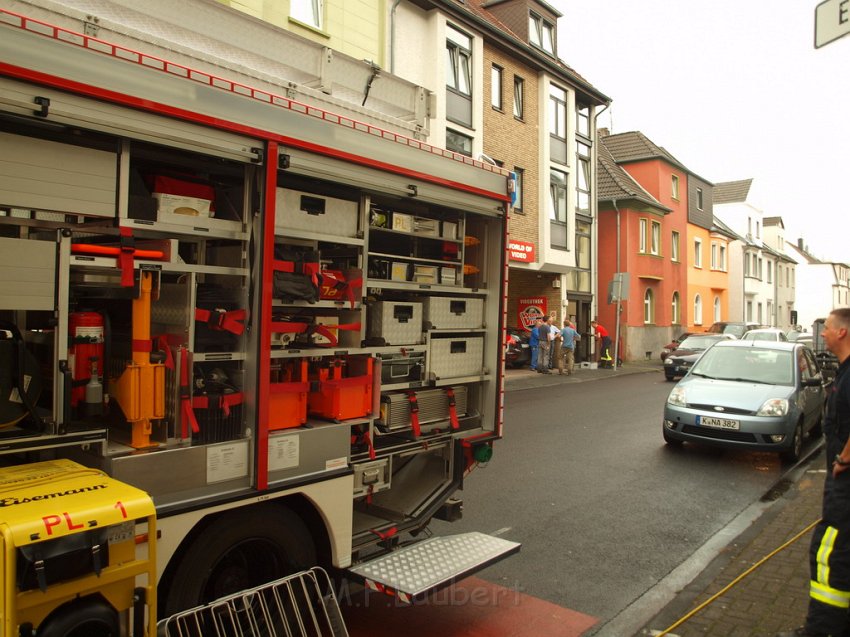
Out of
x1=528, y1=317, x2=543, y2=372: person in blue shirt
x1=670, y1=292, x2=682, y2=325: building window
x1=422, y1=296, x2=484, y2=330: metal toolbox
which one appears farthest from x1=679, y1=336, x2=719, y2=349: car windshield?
x1=422, y1=296, x2=484, y2=330: metal toolbox

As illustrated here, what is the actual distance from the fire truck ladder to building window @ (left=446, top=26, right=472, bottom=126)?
17119mm

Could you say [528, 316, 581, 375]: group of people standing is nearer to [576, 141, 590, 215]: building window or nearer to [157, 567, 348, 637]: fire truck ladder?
[576, 141, 590, 215]: building window

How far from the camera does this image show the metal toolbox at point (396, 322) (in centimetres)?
468

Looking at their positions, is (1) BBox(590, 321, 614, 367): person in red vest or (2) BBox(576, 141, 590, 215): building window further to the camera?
(2) BBox(576, 141, 590, 215): building window

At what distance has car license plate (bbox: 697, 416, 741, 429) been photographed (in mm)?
8508

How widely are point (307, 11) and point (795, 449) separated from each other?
12320mm

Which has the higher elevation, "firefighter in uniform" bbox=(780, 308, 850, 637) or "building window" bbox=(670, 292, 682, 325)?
"building window" bbox=(670, 292, 682, 325)

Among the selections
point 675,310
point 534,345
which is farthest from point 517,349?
point 675,310

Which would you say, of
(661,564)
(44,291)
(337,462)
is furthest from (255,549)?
(661,564)

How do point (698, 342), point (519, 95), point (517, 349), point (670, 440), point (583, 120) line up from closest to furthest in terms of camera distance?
1. point (670, 440)
2. point (517, 349)
3. point (698, 342)
4. point (519, 95)
5. point (583, 120)

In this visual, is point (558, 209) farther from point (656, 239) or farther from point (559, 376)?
point (656, 239)

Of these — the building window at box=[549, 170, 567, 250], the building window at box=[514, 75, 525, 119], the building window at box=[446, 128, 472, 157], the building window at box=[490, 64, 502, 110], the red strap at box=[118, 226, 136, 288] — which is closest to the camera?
the red strap at box=[118, 226, 136, 288]

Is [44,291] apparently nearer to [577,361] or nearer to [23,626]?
[23,626]

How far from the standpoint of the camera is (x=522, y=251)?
2178 centimetres
